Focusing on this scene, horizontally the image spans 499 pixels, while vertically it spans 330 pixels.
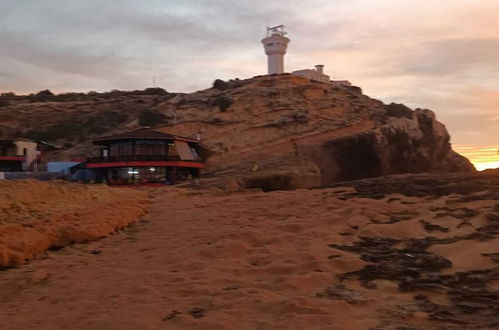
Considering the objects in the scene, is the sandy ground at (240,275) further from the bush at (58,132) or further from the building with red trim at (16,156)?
the bush at (58,132)

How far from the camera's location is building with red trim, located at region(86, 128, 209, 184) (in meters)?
32.5

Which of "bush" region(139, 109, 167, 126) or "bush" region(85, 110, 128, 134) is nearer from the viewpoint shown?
"bush" region(139, 109, 167, 126)

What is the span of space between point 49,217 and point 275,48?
45.6 m

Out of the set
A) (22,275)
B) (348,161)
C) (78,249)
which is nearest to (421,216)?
(78,249)

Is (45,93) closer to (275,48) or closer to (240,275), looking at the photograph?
(275,48)

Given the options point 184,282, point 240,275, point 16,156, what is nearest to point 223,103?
point 16,156

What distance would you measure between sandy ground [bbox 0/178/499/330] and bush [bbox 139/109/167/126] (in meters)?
31.8

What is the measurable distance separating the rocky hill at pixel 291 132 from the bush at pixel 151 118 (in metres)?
0.09

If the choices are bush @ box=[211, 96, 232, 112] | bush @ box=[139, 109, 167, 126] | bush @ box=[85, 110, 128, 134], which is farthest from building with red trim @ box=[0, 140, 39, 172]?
bush @ box=[211, 96, 232, 112]

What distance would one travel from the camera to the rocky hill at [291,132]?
3304cm

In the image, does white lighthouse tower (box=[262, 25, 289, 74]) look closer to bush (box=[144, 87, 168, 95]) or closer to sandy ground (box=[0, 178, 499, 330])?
bush (box=[144, 87, 168, 95])

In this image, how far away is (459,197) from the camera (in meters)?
9.41

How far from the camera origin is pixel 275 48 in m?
52.0

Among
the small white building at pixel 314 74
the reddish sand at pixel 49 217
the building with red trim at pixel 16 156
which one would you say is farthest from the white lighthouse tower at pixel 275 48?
the reddish sand at pixel 49 217
